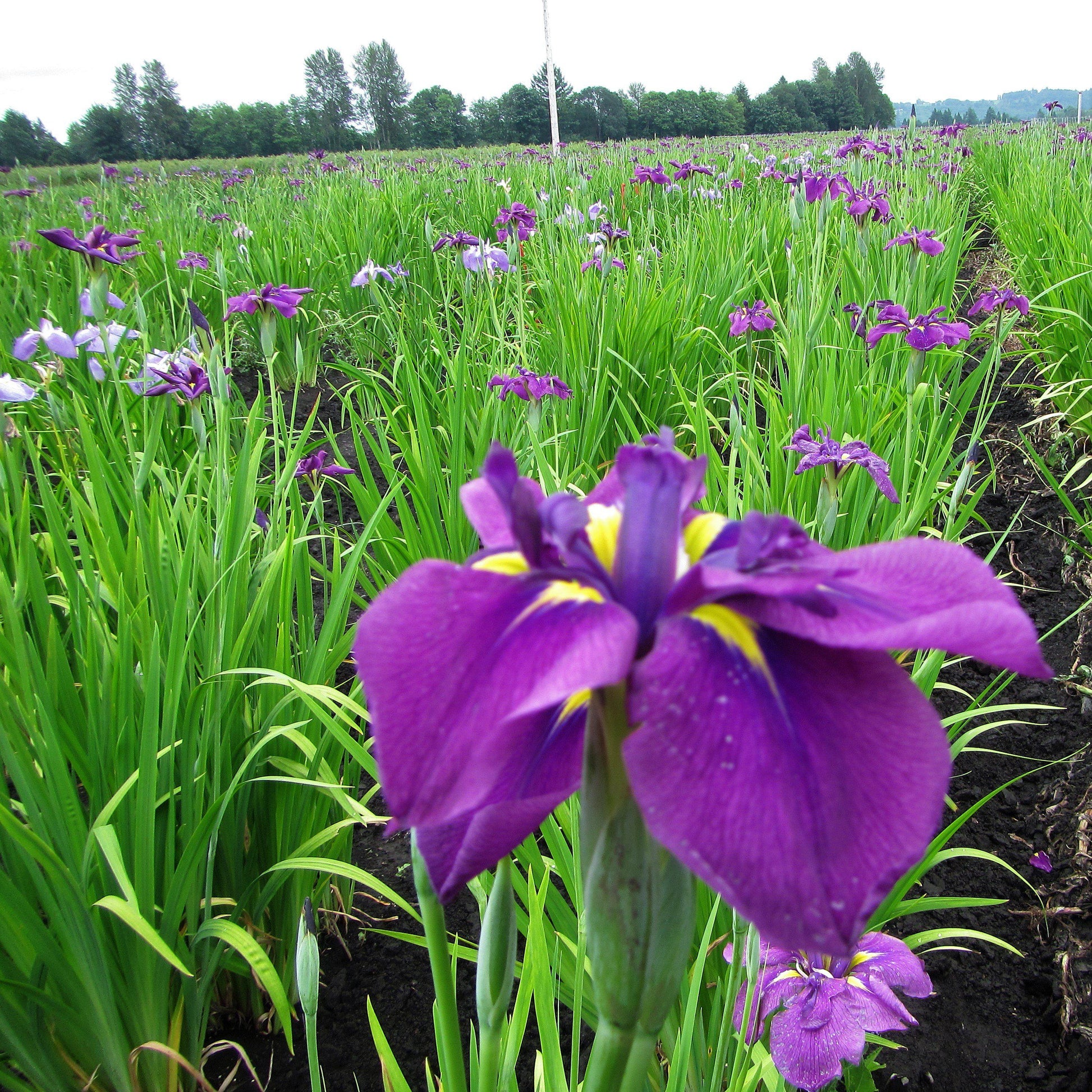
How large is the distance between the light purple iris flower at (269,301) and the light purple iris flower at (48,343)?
48 centimetres

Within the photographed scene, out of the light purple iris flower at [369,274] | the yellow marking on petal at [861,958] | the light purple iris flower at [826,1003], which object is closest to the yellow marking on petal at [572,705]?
the light purple iris flower at [826,1003]

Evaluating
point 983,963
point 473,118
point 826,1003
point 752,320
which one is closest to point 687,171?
point 752,320

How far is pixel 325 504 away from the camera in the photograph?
11.1ft

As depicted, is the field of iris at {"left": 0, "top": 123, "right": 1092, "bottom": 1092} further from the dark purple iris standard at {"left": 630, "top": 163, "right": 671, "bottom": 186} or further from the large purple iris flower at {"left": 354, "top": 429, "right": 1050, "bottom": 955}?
the large purple iris flower at {"left": 354, "top": 429, "right": 1050, "bottom": 955}

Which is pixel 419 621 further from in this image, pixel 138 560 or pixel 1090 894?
pixel 1090 894

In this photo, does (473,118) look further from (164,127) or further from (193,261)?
(193,261)

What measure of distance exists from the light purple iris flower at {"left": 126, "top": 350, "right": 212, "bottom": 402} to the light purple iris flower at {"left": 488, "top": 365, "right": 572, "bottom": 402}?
0.78 m

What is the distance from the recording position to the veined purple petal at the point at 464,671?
0.34m

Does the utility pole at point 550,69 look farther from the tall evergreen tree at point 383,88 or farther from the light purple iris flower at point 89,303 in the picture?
the tall evergreen tree at point 383,88

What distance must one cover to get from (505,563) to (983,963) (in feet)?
5.47

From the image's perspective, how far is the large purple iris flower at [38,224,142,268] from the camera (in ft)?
8.03

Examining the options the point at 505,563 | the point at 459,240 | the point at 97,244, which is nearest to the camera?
the point at 505,563

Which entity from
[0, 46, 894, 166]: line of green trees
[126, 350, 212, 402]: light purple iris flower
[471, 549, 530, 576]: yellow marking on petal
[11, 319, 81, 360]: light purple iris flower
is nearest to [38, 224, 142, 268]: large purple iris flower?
[11, 319, 81, 360]: light purple iris flower

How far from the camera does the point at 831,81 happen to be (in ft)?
158
